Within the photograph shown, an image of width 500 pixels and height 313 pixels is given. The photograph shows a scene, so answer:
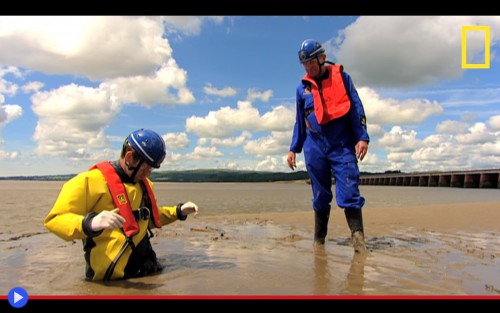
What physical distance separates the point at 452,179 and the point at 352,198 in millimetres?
58631

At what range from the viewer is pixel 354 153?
14.1 feet

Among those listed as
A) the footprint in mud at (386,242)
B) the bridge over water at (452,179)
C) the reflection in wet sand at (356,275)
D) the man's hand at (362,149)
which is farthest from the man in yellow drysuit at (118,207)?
the bridge over water at (452,179)

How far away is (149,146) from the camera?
2832 mm

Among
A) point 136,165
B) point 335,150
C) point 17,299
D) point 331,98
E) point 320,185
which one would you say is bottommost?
point 17,299

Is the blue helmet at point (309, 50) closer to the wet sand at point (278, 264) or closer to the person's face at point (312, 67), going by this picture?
the person's face at point (312, 67)

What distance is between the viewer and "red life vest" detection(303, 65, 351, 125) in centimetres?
420

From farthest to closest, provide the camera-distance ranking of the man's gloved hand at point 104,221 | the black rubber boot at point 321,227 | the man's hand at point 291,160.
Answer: the man's hand at point 291,160, the black rubber boot at point 321,227, the man's gloved hand at point 104,221

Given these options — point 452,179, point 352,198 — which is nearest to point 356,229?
point 352,198

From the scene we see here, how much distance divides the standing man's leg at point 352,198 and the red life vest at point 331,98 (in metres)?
0.58

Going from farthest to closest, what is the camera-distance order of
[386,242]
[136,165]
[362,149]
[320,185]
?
1. [386,242]
2. [320,185]
3. [362,149]
4. [136,165]

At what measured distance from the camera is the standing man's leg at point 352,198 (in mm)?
4082

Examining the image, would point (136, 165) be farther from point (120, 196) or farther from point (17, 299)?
point (17, 299)
